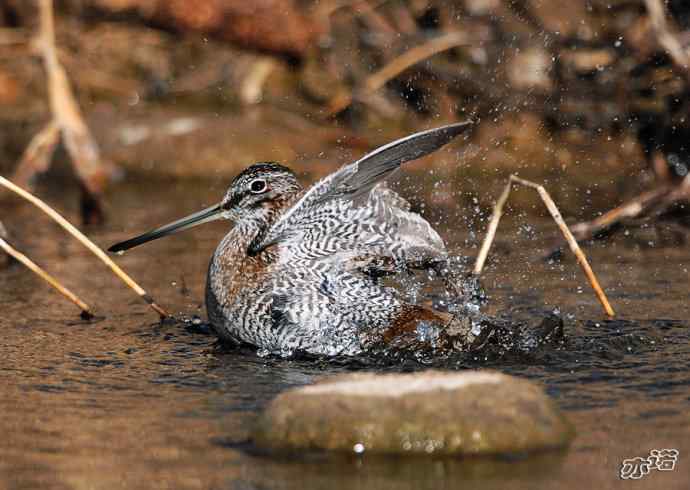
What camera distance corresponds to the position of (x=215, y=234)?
1015cm

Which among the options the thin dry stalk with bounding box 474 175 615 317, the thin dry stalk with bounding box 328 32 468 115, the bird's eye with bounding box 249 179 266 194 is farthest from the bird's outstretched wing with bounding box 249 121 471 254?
the thin dry stalk with bounding box 328 32 468 115

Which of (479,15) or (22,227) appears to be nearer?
(22,227)

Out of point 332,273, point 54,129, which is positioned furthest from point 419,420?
point 54,129

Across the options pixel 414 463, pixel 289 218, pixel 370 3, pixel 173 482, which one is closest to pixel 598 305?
pixel 289 218

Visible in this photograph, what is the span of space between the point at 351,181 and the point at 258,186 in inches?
35.8

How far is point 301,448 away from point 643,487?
1.22 m

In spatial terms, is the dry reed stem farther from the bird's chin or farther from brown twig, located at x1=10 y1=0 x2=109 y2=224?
the bird's chin

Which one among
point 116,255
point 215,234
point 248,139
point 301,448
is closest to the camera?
point 301,448

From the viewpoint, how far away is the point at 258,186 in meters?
7.02

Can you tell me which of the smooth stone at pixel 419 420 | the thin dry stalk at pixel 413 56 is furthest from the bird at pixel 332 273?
the thin dry stalk at pixel 413 56

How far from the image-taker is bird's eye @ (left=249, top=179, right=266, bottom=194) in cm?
700

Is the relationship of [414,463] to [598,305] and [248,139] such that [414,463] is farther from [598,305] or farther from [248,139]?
[248,139]

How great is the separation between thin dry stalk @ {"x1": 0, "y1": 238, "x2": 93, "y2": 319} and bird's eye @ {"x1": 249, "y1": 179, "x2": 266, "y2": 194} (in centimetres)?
116

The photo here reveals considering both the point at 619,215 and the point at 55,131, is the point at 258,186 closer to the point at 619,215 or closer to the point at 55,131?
the point at 619,215
